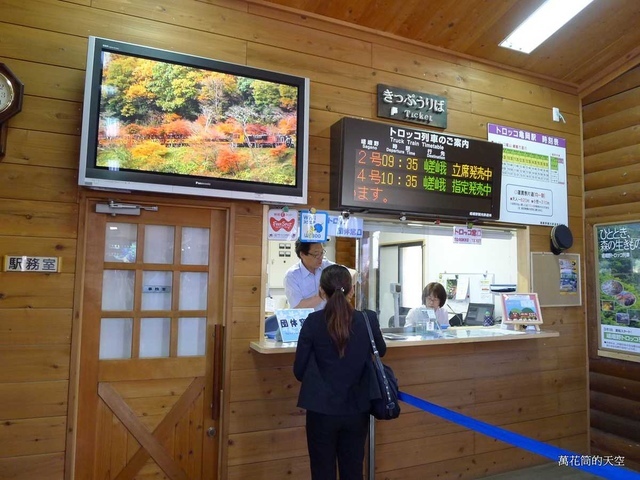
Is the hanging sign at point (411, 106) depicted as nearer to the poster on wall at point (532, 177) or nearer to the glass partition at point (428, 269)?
the poster on wall at point (532, 177)

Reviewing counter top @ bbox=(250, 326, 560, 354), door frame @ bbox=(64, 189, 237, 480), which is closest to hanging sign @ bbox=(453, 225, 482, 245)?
counter top @ bbox=(250, 326, 560, 354)

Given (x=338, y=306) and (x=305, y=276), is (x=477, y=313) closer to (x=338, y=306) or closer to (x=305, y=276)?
(x=305, y=276)

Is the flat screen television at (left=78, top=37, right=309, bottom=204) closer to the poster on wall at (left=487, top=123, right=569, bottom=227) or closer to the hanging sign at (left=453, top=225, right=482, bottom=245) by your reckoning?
the hanging sign at (left=453, top=225, right=482, bottom=245)

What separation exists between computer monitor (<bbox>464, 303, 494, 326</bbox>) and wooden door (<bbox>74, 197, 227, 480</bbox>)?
2.84 meters

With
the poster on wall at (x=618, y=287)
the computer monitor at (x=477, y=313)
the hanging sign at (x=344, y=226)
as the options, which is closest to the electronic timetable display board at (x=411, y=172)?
the hanging sign at (x=344, y=226)

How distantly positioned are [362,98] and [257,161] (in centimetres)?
99

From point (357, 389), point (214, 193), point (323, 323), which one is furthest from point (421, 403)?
point (214, 193)

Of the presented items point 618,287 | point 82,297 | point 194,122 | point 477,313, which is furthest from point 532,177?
point 82,297

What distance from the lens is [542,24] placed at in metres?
3.34

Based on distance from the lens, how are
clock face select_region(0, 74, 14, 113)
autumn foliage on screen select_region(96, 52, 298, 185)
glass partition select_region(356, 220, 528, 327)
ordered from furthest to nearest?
glass partition select_region(356, 220, 528, 327), autumn foliage on screen select_region(96, 52, 298, 185), clock face select_region(0, 74, 14, 113)

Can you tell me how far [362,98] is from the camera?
3244 millimetres

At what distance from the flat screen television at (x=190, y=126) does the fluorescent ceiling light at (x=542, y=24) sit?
5.75 feet

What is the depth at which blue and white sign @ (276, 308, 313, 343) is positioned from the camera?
2.75 metres

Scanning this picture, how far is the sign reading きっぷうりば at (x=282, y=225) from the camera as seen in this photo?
291 centimetres
